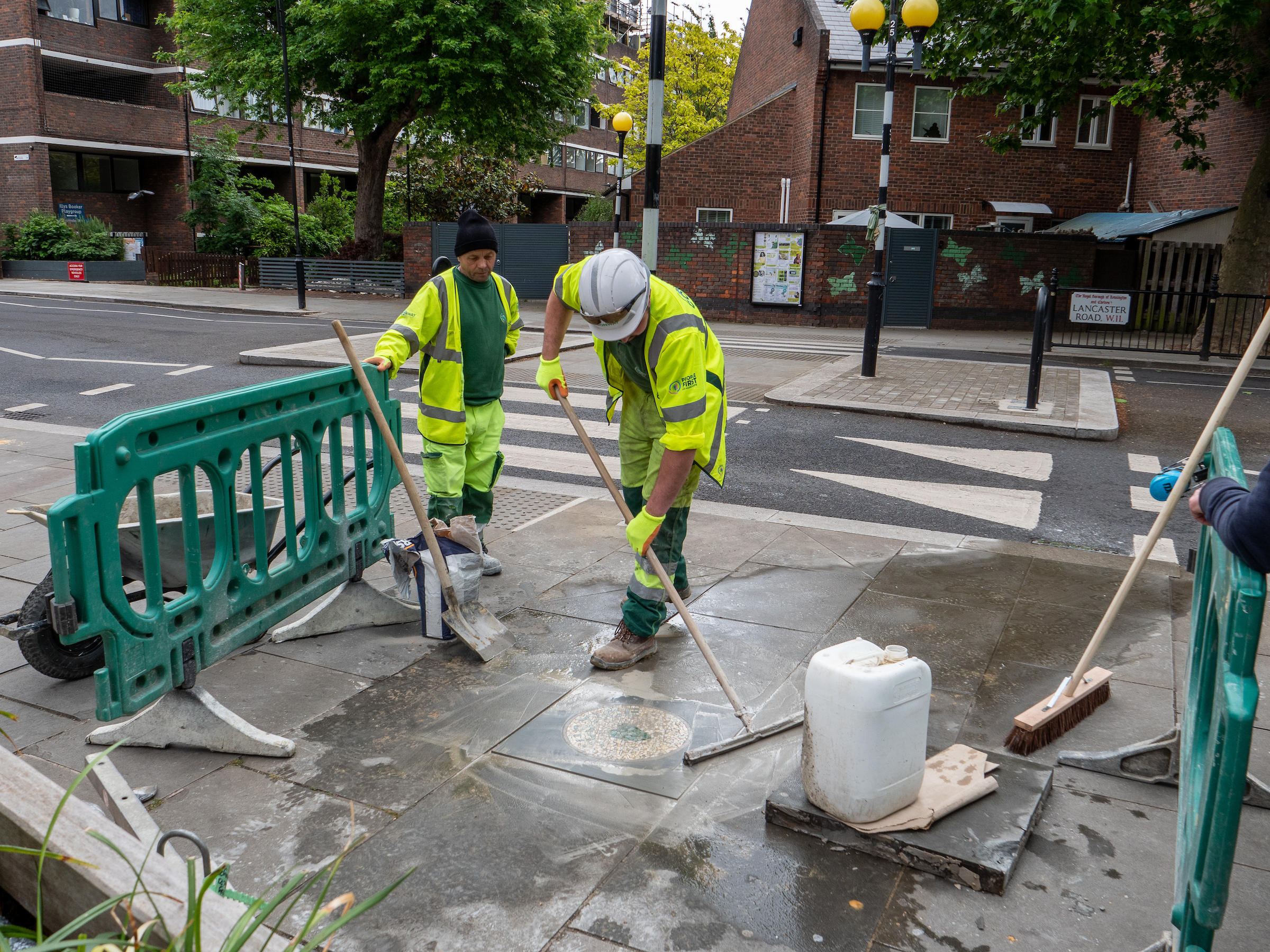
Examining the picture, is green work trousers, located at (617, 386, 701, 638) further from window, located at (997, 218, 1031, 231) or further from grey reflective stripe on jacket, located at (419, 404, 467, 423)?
window, located at (997, 218, 1031, 231)

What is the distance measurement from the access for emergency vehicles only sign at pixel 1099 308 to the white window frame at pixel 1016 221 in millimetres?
10797

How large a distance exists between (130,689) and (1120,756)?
3379 millimetres

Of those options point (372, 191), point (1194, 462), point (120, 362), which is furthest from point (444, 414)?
point (372, 191)

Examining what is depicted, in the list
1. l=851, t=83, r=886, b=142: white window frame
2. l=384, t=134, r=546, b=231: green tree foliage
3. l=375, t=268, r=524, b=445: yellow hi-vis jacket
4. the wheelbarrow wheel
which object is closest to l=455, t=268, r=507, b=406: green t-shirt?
l=375, t=268, r=524, b=445: yellow hi-vis jacket

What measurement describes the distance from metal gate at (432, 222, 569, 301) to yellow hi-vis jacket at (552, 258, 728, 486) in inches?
882

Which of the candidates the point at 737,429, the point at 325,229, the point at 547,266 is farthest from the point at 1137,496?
the point at 325,229

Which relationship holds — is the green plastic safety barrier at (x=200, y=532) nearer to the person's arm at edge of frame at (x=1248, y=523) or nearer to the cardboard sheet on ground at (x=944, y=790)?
the cardboard sheet on ground at (x=944, y=790)

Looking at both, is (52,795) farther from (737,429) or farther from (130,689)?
(737,429)

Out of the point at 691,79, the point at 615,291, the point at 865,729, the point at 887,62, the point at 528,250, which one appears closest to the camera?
the point at 865,729

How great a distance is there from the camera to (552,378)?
4504mm

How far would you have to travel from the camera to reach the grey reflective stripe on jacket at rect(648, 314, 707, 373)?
12.9 ft

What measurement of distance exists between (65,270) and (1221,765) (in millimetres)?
37754

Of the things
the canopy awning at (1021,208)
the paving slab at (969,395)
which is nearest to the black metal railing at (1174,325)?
the paving slab at (969,395)

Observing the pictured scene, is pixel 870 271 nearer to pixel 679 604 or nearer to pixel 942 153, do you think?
pixel 942 153
